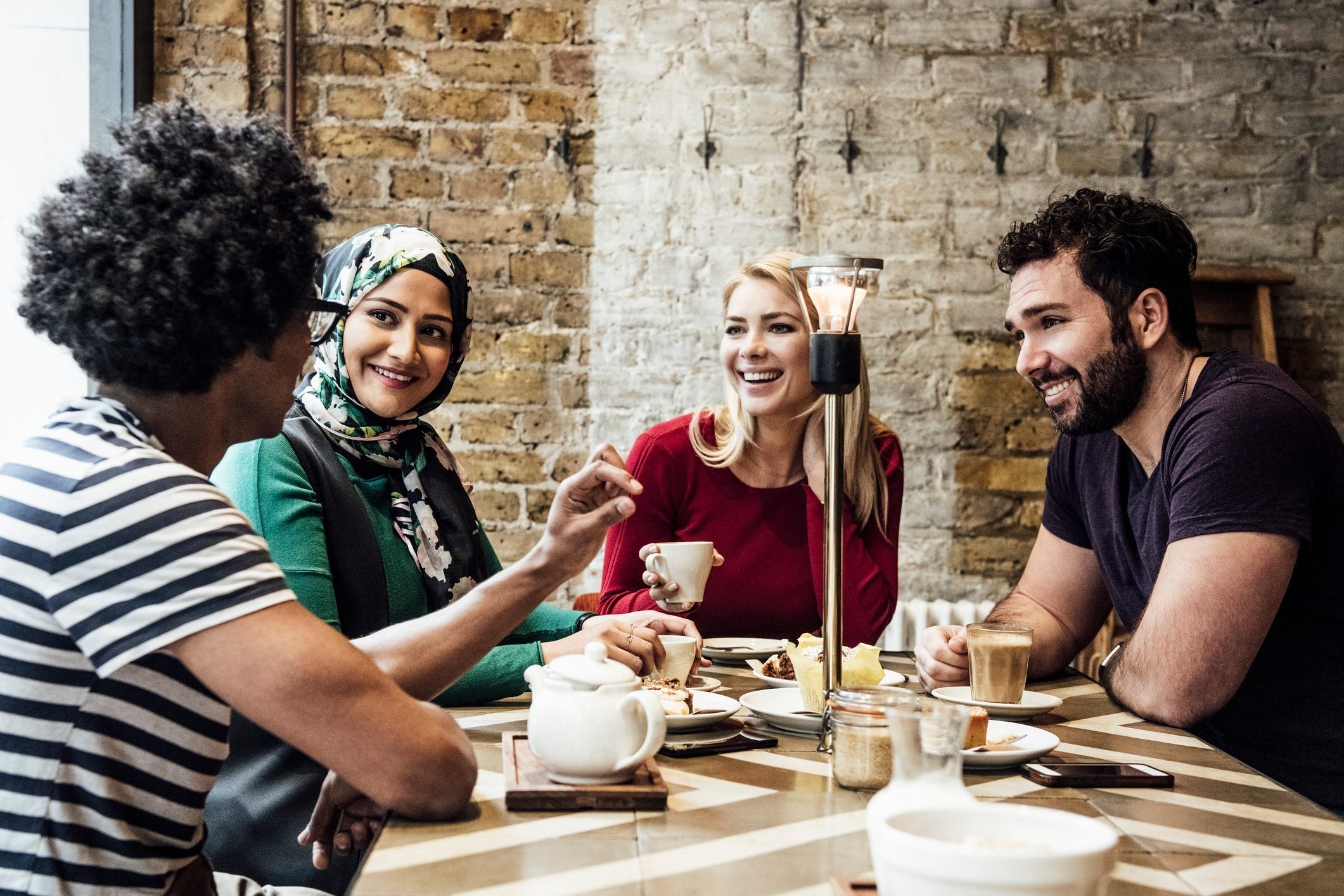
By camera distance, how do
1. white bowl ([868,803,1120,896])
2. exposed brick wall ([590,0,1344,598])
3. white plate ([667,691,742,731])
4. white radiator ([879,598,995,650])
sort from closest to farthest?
white bowl ([868,803,1120,896]), white plate ([667,691,742,731]), white radiator ([879,598,995,650]), exposed brick wall ([590,0,1344,598])

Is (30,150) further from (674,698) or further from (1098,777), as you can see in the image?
(1098,777)

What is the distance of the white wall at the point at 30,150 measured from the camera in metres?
2.87

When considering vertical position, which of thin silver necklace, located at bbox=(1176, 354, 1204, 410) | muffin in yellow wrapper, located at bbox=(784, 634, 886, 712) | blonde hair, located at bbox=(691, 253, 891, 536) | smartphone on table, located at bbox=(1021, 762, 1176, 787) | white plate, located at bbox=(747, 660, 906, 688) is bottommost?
white plate, located at bbox=(747, 660, 906, 688)

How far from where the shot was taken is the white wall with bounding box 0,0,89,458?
287 centimetres

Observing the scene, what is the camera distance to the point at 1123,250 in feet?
6.77

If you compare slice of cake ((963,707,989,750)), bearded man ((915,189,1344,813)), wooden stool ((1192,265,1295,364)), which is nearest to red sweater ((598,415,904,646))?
bearded man ((915,189,1344,813))

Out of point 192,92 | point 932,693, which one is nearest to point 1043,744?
point 932,693

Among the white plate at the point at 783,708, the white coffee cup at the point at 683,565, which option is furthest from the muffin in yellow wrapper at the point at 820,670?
the white coffee cup at the point at 683,565

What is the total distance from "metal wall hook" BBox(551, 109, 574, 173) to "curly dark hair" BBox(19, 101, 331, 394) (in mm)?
2444

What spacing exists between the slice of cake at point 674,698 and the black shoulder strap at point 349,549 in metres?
0.52

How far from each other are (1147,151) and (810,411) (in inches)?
66.2

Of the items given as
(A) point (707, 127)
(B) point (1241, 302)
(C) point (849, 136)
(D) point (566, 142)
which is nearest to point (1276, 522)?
(B) point (1241, 302)

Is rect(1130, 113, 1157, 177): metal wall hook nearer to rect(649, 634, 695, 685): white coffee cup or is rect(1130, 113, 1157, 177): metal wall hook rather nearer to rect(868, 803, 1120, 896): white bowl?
rect(649, 634, 695, 685): white coffee cup

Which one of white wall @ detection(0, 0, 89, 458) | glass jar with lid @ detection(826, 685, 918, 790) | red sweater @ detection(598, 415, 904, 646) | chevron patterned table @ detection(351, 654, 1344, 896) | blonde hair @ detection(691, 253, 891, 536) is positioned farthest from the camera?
white wall @ detection(0, 0, 89, 458)
